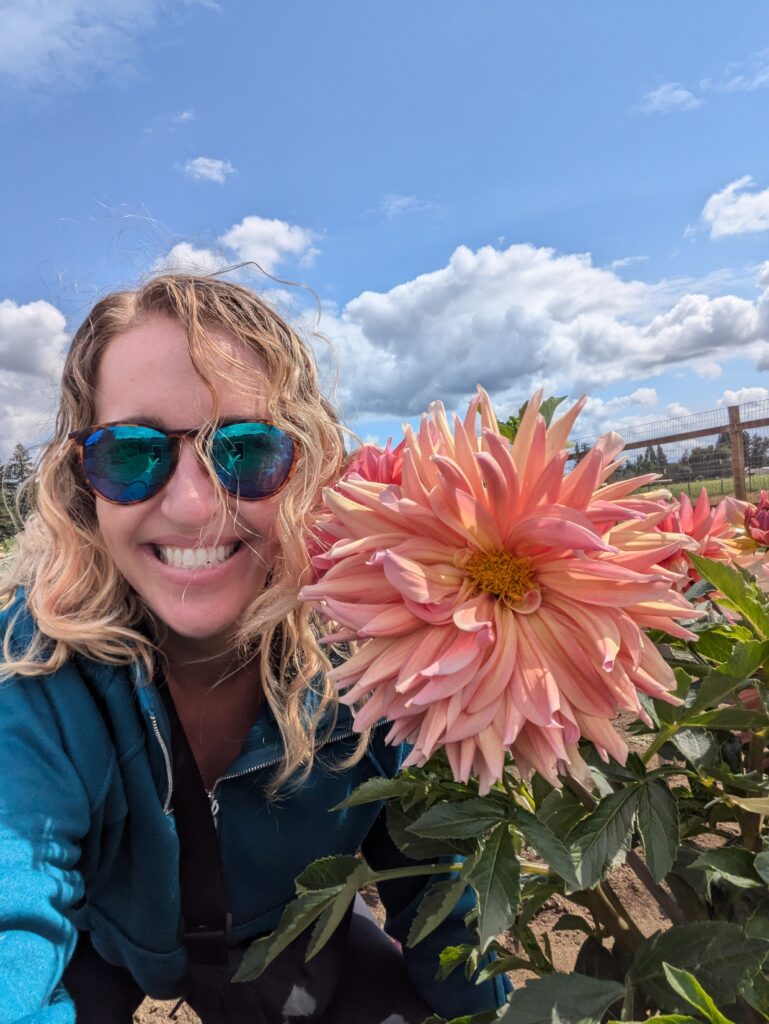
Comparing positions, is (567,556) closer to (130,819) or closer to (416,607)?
(416,607)

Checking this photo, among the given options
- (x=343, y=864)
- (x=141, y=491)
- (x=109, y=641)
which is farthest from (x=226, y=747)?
(x=343, y=864)

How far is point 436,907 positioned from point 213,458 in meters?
0.83

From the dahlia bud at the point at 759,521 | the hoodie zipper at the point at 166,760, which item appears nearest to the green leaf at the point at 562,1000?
the dahlia bud at the point at 759,521

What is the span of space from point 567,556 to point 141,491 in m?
0.95

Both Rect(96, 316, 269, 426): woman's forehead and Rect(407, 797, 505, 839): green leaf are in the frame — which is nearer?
Rect(407, 797, 505, 839): green leaf

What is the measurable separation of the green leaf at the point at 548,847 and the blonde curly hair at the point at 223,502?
0.65 metres

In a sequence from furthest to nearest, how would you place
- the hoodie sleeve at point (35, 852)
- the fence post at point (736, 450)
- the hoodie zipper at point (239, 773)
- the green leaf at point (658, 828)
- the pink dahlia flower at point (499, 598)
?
the fence post at point (736, 450) < the hoodie zipper at point (239, 773) < the hoodie sleeve at point (35, 852) < the green leaf at point (658, 828) < the pink dahlia flower at point (499, 598)

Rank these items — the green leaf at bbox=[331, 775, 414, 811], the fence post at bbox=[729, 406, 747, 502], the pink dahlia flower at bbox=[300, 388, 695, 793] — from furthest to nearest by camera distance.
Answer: the fence post at bbox=[729, 406, 747, 502], the green leaf at bbox=[331, 775, 414, 811], the pink dahlia flower at bbox=[300, 388, 695, 793]

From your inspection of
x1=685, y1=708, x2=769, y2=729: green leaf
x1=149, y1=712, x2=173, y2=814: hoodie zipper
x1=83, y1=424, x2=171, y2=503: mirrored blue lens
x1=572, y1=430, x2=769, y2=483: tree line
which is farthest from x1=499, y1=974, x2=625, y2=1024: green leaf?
x1=572, y1=430, x2=769, y2=483: tree line

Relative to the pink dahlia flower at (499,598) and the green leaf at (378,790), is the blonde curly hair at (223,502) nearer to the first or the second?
the green leaf at (378,790)

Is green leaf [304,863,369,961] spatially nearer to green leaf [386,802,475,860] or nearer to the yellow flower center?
green leaf [386,802,475,860]

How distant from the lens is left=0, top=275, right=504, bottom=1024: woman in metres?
1.31

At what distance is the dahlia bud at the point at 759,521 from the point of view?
3.18 ft

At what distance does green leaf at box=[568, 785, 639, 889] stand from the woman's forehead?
980 mm
